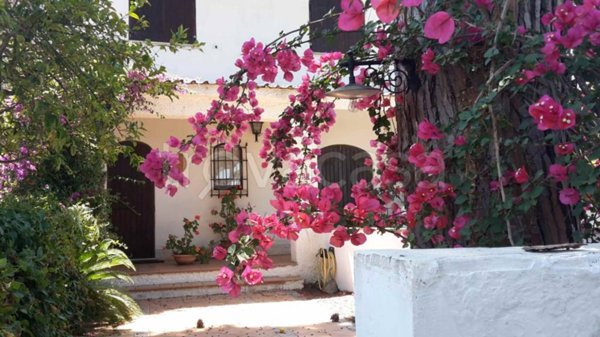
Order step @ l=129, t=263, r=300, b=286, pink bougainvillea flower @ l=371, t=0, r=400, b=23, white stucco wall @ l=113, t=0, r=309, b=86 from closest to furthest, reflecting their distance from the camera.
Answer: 1. pink bougainvillea flower @ l=371, t=0, r=400, b=23
2. step @ l=129, t=263, r=300, b=286
3. white stucco wall @ l=113, t=0, r=309, b=86

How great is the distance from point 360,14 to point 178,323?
19.0 ft

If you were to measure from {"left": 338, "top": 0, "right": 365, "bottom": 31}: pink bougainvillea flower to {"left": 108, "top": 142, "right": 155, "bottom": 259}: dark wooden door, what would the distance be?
9131mm

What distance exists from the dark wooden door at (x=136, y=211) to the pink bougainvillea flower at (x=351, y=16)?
913 centimetres

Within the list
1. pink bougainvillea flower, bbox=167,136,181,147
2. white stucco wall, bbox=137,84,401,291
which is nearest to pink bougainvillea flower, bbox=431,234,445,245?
pink bougainvillea flower, bbox=167,136,181,147

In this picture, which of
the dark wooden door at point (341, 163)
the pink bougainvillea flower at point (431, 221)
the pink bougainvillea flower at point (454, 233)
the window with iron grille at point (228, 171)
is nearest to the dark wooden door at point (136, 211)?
the window with iron grille at point (228, 171)

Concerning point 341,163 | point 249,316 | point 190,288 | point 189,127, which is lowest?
point 249,316

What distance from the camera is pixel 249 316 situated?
742 centimetres

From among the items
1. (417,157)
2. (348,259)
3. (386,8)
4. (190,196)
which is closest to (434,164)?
(417,157)

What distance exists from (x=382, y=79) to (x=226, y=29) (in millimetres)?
8043

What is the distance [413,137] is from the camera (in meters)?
3.01

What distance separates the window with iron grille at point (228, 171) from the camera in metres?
11.1

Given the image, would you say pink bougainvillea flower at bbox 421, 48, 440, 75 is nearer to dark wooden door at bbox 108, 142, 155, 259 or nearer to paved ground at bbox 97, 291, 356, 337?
paved ground at bbox 97, 291, 356, 337

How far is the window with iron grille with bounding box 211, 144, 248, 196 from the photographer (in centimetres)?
1107

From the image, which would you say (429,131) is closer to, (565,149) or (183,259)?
(565,149)
